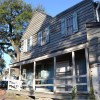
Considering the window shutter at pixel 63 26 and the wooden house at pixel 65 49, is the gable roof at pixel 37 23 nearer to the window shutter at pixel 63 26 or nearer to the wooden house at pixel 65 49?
the wooden house at pixel 65 49

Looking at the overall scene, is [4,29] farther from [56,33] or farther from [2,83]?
[56,33]

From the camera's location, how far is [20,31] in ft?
115

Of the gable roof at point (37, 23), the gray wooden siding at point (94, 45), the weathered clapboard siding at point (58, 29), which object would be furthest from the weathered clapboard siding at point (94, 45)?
the gable roof at point (37, 23)

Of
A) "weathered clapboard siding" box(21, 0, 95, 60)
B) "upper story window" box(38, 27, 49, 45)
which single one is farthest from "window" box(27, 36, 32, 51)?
"upper story window" box(38, 27, 49, 45)

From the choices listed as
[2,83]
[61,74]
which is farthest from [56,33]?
[2,83]

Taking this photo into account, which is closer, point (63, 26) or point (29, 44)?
point (63, 26)

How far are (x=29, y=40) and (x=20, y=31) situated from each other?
44.6ft

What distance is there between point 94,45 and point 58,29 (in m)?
6.28

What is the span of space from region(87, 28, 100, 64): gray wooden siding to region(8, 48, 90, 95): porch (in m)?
0.30

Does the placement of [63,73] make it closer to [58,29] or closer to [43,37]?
[58,29]

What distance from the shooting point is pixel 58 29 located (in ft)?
57.0

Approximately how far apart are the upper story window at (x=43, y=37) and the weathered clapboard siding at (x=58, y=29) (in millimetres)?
404

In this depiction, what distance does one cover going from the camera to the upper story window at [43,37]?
61.7 ft

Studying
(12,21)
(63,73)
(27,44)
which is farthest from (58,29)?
(12,21)
